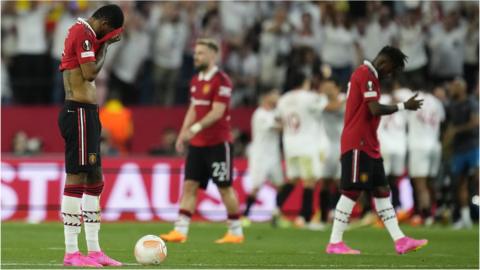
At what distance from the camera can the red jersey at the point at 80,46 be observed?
11273mm

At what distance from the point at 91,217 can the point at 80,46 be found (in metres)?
1.74

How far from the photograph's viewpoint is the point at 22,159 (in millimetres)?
22234

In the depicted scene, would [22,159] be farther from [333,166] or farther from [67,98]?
[67,98]

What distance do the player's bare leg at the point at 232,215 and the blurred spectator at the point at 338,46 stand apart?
8752 millimetres

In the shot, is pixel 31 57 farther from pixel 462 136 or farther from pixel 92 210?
pixel 92 210

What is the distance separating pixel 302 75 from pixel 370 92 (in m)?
6.87

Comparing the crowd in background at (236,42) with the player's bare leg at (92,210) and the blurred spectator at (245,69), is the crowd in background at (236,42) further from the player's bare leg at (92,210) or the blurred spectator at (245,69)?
the player's bare leg at (92,210)


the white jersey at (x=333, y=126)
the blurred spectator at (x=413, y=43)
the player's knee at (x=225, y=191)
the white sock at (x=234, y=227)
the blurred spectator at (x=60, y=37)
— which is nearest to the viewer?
the player's knee at (x=225, y=191)

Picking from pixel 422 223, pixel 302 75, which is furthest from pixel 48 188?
pixel 422 223

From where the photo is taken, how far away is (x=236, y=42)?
974 inches

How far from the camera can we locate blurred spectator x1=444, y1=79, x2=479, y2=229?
2095cm

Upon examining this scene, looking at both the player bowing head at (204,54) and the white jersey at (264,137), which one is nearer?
the player bowing head at (204,54)

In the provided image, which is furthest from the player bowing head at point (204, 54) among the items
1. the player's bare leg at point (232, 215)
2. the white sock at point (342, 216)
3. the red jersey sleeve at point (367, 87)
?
the white sock at point (342, 216)

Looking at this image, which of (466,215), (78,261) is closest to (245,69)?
(466,215)
